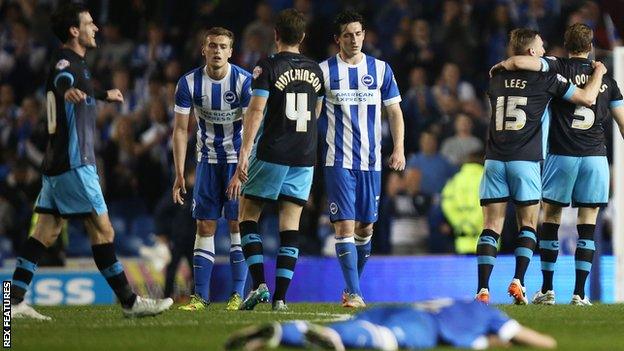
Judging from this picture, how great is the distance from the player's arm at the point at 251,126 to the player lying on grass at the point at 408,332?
299 cm

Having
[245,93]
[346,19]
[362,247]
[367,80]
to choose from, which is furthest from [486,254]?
[245,93]

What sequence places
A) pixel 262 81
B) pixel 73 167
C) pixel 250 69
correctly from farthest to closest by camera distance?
pixel 250 69 → pixel 262 81 → pixel 73 167

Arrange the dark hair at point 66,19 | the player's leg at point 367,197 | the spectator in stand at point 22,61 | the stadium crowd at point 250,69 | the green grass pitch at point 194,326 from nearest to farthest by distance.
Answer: the green grass pitch at point 194,326
the dark hair at point 66,19
the player's leg at point 367,197
the stadium crowd at point 250,69
the spectator in stand at point 22,61

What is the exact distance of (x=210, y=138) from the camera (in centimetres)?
1194

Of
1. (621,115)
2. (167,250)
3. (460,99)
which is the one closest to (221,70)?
(621,115)

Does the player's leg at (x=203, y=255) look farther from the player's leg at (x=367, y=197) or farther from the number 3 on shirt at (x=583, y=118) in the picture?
the number 3 on shirt at (x=583, y=118)

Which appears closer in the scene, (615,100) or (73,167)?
(73,167)

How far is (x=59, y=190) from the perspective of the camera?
9.64m

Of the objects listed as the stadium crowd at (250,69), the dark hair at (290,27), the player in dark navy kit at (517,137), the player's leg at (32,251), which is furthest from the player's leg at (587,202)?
the player's leg at (32,251)

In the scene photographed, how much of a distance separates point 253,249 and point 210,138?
3.96 feet

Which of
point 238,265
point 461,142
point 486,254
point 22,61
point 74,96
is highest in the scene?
point 22,61

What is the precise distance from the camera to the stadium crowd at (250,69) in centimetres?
1811

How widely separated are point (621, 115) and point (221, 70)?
341cm

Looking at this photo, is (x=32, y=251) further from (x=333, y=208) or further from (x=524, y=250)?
(x=524, y=250)
